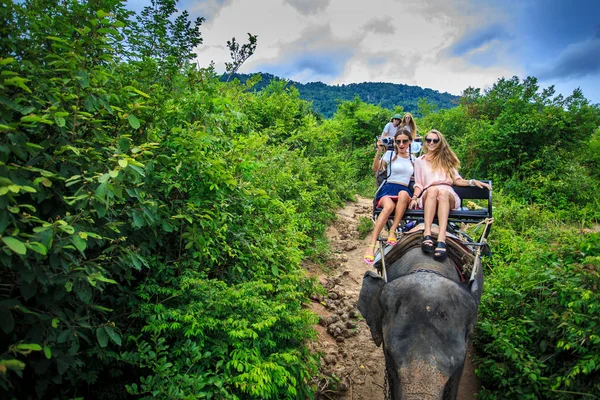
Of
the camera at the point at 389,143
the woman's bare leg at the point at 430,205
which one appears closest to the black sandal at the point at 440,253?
the woman's bare leg at the point at 430,205

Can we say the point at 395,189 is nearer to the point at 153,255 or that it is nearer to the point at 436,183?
the point at 436,183

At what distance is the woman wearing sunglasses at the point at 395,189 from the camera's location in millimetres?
4809

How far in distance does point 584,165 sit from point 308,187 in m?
8.51

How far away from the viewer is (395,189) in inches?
203

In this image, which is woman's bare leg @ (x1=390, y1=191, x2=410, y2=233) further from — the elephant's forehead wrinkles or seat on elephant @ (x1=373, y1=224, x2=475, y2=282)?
the elephant's forehead wrinkles

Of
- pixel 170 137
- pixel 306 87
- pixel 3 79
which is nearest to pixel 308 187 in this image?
pixel 170 137

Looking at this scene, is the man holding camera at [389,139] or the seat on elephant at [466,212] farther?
the man holding camera at [389,139]

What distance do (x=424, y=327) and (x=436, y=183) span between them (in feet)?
6.88

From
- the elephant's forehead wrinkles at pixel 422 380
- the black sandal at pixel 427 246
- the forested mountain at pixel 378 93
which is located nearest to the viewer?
the elephant's forehead wrinkles at pixel 422 380

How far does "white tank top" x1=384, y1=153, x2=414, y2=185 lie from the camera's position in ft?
17.0

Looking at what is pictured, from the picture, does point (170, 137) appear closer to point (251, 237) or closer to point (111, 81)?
point (111, 81)

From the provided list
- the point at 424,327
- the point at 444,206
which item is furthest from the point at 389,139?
the point at 424,327

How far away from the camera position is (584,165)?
11.9m

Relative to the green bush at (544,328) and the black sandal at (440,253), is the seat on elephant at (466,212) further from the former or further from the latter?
the green bush at (544,328)
